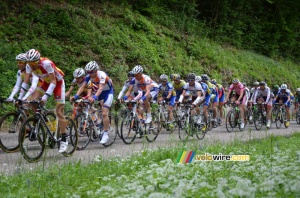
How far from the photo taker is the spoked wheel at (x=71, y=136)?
923 cm

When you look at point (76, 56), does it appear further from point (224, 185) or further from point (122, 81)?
point (224, 185)

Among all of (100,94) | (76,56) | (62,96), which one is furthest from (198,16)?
(62,96)

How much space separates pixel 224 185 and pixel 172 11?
85.9 feet

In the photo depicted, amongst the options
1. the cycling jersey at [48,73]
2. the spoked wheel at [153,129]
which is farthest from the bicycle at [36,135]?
the spoked wheel at [153,129]

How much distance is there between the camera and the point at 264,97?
19000 mm

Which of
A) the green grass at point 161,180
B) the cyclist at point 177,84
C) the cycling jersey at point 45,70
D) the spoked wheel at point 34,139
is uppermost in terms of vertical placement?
the cyclist at point 177,84

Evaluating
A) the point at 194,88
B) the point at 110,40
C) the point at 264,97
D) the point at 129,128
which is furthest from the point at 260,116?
the point at 129,128

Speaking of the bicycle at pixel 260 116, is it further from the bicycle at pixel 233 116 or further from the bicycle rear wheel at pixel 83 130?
the bicycle rear wheel at pixel 83 130

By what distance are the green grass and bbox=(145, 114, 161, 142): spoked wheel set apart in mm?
4865

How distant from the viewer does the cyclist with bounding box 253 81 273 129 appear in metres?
18.6

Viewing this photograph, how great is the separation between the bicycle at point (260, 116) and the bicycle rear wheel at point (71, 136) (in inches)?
449

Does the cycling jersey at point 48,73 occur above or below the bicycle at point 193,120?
above

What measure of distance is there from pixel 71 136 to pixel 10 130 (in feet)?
4.56

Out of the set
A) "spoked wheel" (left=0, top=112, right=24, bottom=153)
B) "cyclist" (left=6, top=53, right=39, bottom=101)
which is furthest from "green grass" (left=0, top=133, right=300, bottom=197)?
"cyclist" (left=6, top=53, right=39, bottom=101)
